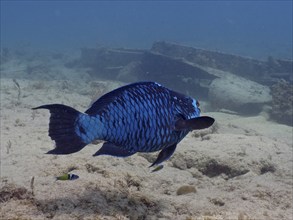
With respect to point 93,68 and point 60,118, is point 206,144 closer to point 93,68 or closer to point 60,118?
point 60,118

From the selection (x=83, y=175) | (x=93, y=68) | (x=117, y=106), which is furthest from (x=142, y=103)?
(x=93, y=68)

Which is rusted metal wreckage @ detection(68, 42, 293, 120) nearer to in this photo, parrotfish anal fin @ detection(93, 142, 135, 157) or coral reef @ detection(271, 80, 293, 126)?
coral reef @ detection(271, 80, 293, 126)

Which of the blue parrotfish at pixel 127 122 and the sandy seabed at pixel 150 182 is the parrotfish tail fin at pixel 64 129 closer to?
the blue parrotfish at pixel 127 122

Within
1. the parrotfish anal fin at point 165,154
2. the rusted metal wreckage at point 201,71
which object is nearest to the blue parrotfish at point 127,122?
the parrotfish anal fin at point 165,154

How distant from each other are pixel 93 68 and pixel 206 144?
21863 mm

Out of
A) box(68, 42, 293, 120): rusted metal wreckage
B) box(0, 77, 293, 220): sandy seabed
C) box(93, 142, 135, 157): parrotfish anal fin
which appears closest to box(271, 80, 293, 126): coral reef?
box(68, 42, 293, 120): rusted metal wreckage

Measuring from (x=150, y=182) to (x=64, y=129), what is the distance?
2186mm

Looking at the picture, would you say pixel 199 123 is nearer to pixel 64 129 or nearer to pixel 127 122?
pixel 127 122

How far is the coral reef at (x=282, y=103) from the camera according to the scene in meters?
14.2

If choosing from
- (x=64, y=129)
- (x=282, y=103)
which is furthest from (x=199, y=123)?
(x=282, y=103)

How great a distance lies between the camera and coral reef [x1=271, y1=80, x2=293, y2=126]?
1420cm

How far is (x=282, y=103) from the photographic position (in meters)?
14.6

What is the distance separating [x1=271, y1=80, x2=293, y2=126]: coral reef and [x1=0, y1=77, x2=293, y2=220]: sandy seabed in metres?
8.15

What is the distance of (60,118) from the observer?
2664 mm
